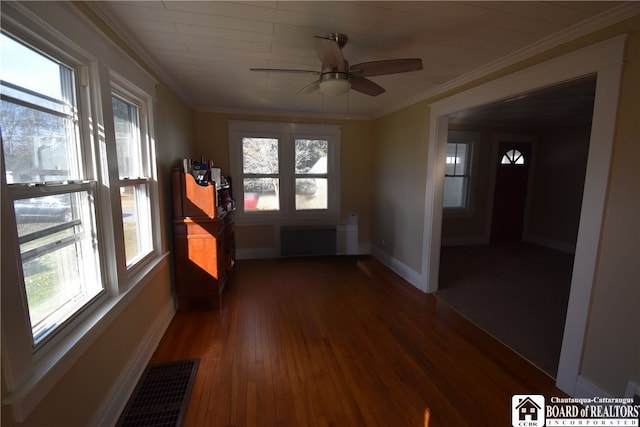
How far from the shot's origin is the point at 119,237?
182 cm

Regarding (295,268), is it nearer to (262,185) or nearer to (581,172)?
(262,185)

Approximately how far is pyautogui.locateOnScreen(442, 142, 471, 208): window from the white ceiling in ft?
9.32

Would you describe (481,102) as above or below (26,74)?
above

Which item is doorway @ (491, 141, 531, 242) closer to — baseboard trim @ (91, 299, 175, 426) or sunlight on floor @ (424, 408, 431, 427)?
sunlight on floor @ (424, 408, 431, 427)

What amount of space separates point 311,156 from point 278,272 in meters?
1.93

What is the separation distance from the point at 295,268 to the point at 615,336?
130 inches

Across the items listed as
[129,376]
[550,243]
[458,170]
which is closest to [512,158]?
[458,170]

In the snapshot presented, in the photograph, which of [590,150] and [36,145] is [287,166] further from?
[590,150]

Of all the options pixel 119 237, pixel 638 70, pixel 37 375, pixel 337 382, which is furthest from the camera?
pixel 337 382

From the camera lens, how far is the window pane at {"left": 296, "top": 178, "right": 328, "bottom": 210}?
15.4 ft

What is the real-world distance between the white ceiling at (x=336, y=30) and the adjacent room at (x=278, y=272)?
0.06 feet

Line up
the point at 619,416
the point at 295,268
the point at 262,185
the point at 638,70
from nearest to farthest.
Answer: the point at 638,70 < the point at 619,416 < the point at 295,268 < the point at 262,185

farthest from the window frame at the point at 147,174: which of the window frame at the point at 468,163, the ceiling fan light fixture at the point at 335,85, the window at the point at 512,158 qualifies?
the window at the point at 512,158

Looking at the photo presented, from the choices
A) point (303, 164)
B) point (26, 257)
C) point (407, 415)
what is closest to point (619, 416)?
point (407, 415)
